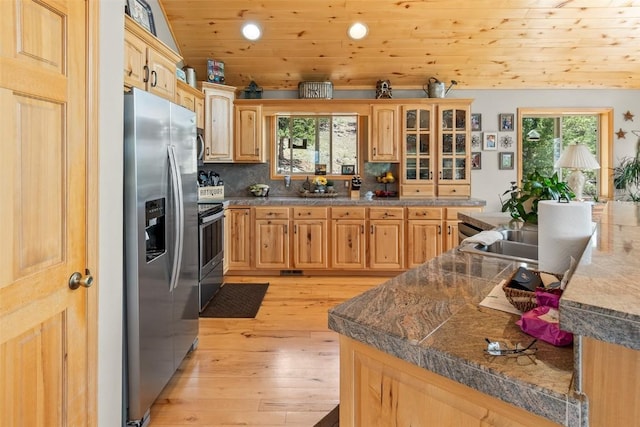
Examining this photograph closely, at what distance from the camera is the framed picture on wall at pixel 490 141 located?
512 centimetres

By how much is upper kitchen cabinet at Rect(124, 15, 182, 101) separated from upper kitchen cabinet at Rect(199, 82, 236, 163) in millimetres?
1261

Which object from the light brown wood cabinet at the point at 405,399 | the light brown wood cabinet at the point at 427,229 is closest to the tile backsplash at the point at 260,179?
the light brown wood cabinet at the point at 427,229

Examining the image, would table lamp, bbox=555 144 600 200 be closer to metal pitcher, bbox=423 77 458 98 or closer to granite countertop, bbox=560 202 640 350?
metal pitcher, bbox=423 77 458 98

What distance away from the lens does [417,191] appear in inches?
191

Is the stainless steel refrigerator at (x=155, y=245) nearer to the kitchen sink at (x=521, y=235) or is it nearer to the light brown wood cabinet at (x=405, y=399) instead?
the light brown wood cabinet at (x=405, y=399)

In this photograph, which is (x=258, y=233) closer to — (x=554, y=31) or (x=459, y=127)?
(x=459, y=127)

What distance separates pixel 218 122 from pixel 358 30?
1.98 m

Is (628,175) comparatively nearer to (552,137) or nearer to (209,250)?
(552,137)

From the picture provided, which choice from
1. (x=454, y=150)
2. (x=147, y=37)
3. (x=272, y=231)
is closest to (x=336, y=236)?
(x=272, y=231)

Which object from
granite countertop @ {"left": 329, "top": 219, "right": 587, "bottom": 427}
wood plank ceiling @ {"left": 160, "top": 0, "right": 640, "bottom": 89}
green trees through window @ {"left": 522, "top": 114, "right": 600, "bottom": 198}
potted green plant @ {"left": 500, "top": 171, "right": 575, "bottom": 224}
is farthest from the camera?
green trees through window @ {"left": 522, "top": 114, "right": 600, "bottom": 198}

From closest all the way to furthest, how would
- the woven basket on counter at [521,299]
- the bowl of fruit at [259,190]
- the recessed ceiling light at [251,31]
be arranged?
the woven basket on counter at [521,299]
the recessed ceiling light at [251,31]
the bowl of fruit at [259,190]

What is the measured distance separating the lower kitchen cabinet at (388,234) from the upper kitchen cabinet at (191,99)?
92.0 inches

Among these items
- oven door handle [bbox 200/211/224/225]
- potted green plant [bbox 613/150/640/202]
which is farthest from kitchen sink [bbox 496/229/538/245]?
potted green plant [bbox 613/150/640/202]

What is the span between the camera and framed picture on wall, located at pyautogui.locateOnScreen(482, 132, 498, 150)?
201 inches
